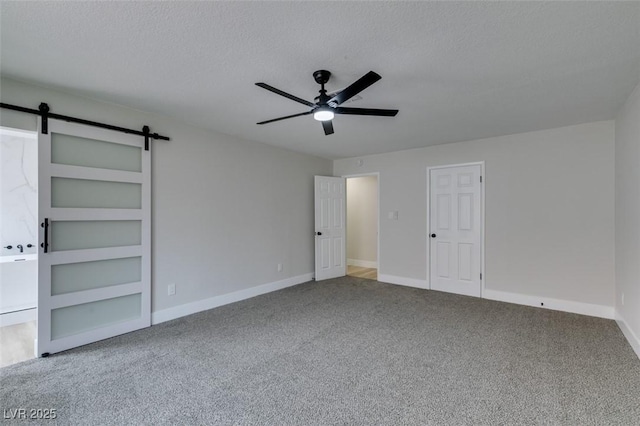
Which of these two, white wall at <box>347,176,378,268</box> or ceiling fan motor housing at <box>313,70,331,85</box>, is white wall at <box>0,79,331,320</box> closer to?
white wall at <box>347,176,378,268</box>

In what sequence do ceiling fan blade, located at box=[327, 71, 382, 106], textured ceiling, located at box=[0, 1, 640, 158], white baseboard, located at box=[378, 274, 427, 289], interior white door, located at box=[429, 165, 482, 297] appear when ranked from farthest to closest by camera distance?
white baseboard, located at box=[378, 274, 427, 289] < interior white door, located at box=[429, 165, 482, 297] < ceiling fan blade, located at box=[327, 71, 382, 106] < textured ceiling, located at box=[0, 1, 640, 158]

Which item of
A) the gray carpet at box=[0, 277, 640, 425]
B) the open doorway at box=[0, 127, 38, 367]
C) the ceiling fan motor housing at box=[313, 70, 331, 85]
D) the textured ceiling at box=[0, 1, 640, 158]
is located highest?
the textured ceiling at box=[0, 1, 640, 158]

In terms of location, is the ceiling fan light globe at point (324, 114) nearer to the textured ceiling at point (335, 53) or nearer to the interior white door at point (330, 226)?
the textured ceiling at point (335, 53)

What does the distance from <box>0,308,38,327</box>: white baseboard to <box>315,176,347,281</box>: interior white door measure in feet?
13.3

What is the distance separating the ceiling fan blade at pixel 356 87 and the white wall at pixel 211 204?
2344mm

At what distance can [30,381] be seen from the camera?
2.29 m

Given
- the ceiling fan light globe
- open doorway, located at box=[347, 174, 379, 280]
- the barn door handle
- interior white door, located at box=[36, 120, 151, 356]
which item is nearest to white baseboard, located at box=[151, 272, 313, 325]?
interior white door, located at box=[36, 120, 151, 356]

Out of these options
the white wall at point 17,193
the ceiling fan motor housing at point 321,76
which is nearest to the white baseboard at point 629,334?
the ceiling fan motor housing at point 321,76

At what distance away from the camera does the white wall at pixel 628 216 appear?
2.67 metres

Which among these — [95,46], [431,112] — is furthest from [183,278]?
[431,112]

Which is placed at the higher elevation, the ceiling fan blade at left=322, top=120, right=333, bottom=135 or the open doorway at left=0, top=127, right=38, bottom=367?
the ceiling fan blade at left=322, top=120, right=333, bottom=135

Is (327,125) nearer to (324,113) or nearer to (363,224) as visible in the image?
(324,113)

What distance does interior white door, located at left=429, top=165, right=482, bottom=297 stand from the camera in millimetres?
4566

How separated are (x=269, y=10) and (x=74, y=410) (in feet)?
9.20
